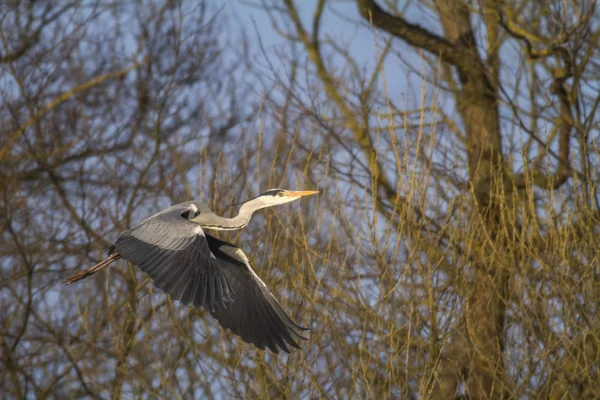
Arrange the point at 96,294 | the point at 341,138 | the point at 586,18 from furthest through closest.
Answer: the point at 96,294 → the point at 341,138 → the point at 586,18

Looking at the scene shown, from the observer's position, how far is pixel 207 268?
517 cm

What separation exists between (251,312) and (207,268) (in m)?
0.96

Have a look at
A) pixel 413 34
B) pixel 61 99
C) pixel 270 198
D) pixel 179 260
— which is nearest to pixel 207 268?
pixel 179 260

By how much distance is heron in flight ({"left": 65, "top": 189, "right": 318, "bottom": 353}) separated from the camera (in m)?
5.09

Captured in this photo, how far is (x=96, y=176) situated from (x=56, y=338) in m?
2.81

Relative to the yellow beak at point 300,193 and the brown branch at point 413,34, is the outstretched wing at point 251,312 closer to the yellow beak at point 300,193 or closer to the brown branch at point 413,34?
the yellow beak at point 300,193

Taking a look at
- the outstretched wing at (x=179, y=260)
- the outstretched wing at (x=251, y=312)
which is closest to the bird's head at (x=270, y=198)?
the outstretched wing at (x=251, y=312)

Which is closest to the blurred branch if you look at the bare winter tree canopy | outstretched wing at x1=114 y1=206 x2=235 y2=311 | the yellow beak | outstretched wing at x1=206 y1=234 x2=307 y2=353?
the bare winter tree canopy

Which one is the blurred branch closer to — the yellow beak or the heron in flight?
the heron in flight

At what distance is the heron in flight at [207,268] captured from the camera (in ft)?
16.7

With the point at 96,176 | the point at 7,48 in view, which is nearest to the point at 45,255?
the point at 96,176

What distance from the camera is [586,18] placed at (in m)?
8.33

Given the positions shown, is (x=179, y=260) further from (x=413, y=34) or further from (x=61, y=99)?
(x=61, y=99)

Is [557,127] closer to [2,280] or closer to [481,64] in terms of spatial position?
[481,64]
